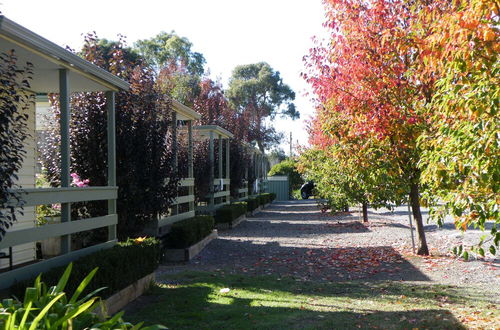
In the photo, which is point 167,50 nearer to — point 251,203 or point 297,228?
point 251,203

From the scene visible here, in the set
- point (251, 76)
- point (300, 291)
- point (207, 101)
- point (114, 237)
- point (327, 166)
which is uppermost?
point (251, 76)

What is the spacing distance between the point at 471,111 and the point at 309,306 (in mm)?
3154

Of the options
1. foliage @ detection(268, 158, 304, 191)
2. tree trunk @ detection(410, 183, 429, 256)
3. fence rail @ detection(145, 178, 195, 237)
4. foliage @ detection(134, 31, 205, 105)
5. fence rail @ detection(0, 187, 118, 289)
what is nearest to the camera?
fence rail @ detection(0, 187, 118, 289)

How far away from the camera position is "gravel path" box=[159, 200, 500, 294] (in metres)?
8.26

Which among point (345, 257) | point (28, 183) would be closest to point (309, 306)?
point (345, 257)

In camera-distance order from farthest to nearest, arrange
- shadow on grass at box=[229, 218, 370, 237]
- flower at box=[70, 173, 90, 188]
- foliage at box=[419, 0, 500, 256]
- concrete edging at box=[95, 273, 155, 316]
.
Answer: shadow on grass at box=[229, 218, 370, 237]
flower at box=[70, 173, 90, 188]
concrete edging at box=[95, 273, 155, 316]
foliage at box=[419, 0, 500, 256]

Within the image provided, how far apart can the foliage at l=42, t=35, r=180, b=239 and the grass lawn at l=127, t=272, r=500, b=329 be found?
1423 millimetres

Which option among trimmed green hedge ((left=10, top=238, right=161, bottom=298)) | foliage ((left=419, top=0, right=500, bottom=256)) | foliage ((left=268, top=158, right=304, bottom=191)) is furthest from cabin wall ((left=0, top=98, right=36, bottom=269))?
foliage ((left=268, top=158, right=304, bottom=191))

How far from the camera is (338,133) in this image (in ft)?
30.5

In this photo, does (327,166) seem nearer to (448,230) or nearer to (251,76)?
(448,230)

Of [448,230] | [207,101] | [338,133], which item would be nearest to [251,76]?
[207,101]

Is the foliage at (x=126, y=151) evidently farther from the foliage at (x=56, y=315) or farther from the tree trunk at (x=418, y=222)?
the foliage at (x=56, y=315)

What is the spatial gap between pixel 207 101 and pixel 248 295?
1840 centimetres

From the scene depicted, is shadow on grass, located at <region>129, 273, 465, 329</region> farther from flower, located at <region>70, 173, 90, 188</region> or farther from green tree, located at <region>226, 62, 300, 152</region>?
green tree, located at <region>226, 62, 300, 152</region>
